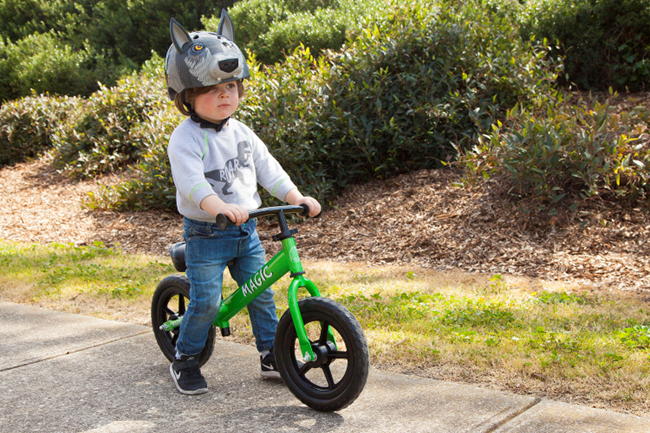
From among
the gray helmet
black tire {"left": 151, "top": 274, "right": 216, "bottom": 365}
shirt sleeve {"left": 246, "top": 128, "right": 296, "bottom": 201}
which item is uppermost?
the gray helmet

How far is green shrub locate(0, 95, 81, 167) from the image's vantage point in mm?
13141

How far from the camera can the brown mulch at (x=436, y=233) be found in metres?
5.30

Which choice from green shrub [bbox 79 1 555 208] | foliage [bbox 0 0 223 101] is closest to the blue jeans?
green shrub [bbox 79 1 555 208]

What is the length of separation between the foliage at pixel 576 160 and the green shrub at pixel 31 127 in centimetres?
1000

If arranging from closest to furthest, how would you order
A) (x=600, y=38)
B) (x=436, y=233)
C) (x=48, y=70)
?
(x=436, y=233) → (x=600, y=38) → (x=48, y=70)

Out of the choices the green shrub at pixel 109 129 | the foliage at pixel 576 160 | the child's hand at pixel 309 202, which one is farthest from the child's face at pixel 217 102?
the green shrub at pixel 109 129

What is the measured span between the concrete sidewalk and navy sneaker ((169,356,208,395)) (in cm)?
4

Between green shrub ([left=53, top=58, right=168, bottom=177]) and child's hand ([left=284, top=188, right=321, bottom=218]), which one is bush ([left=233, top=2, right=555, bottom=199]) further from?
child's hand ([left=284, top=188, right=321, bottom=218])

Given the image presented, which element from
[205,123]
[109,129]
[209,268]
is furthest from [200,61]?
[109,129]

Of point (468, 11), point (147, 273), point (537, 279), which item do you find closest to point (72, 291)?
point (147, 273)

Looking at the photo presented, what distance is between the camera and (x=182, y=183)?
2953mm

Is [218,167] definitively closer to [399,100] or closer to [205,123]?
[205,123]

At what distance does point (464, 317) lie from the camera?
407 cm

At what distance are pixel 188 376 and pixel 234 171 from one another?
111 cm
